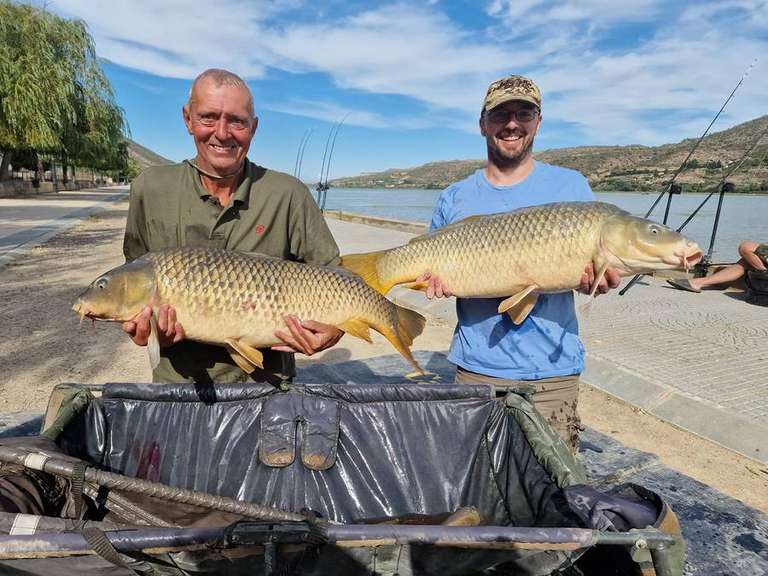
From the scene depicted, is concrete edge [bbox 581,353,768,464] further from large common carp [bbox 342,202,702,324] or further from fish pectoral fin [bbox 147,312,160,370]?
fish pectoral fin [bbox 147,312,160,370]

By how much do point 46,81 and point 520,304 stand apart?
1809cm

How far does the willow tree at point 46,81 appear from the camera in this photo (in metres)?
15.0

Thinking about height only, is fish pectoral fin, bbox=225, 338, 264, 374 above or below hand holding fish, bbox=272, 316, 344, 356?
below

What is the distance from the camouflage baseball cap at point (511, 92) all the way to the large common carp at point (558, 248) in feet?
1.27

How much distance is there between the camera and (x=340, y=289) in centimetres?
187

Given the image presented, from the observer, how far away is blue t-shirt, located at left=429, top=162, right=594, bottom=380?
1.97m

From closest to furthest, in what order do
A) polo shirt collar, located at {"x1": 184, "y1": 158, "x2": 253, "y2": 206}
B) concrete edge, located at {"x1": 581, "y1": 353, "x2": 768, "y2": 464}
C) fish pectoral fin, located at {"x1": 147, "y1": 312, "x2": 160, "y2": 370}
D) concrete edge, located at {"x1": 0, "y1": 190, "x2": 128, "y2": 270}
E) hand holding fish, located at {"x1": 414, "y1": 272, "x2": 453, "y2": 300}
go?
fish pectoral fin, located at {"x1": 147, "y1": 312, "x2": 160, "y2": 370} < polo shirt collar, located at {"x1": 184, "y1": 158, "x2": 253, "y2": 206} < hand holding fish, located at {"x1": 414, "y1": 272, "x2": 453, "y2": 300} < concrete edge, located at {"x1": 581, "y1": 353, "x2": 768, "y2": 464} < concrete edge, located at {"x1": 0, "y1": 190, "x2": 128, "y2": 270}

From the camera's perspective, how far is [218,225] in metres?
1.88

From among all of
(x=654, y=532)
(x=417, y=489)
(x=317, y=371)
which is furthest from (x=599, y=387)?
(x=654, y=532)

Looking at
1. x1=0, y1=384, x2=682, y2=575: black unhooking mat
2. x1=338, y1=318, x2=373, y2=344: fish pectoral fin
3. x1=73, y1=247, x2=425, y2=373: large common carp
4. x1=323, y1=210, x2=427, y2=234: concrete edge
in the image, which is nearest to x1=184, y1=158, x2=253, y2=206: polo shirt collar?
x1=73, y1=247, x2=425, y2=373: large common carp

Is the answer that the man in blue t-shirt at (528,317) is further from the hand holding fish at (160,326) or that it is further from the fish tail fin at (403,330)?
the hand holding fish at (160,326)

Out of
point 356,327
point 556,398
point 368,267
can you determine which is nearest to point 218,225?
point 356,327

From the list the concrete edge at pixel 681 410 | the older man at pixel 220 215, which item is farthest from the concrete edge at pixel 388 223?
the older man at pixel 220 215

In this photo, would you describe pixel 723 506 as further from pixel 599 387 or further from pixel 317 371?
pixel 317 371
